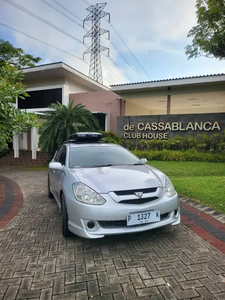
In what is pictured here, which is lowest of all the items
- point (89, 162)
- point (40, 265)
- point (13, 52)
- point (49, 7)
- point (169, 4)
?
point (40, 265)

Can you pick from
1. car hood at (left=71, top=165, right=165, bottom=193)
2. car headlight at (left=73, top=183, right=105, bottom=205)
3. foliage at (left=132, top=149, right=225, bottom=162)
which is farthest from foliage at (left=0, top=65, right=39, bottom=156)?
foliage at (left=132, top=149, right=225, bottom=162)

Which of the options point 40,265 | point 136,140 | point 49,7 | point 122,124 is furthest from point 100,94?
point 40,265

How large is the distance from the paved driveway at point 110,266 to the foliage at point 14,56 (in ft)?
40.9

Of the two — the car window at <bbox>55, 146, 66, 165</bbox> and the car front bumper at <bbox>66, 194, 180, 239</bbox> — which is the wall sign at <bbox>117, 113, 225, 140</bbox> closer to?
the car window at <bbox>55, 146, 66, 165</bbox>

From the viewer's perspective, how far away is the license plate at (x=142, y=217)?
259 centimetres

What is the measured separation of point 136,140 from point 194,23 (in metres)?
6.78

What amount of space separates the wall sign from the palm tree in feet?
8.46

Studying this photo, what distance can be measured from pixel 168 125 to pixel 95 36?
19636mm

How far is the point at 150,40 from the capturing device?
17156 millimetres

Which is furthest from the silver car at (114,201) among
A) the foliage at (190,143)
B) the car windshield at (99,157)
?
the foliage at (190,143)

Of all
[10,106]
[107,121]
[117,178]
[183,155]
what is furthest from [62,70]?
[117,178]

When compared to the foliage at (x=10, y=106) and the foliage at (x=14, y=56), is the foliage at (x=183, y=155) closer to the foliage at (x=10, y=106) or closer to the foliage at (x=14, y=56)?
the foliage at (x=10, y=106)

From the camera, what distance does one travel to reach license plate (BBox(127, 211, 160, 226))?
8.48 ft

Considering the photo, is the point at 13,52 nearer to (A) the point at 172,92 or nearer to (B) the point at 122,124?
(B) the point at 122,124
